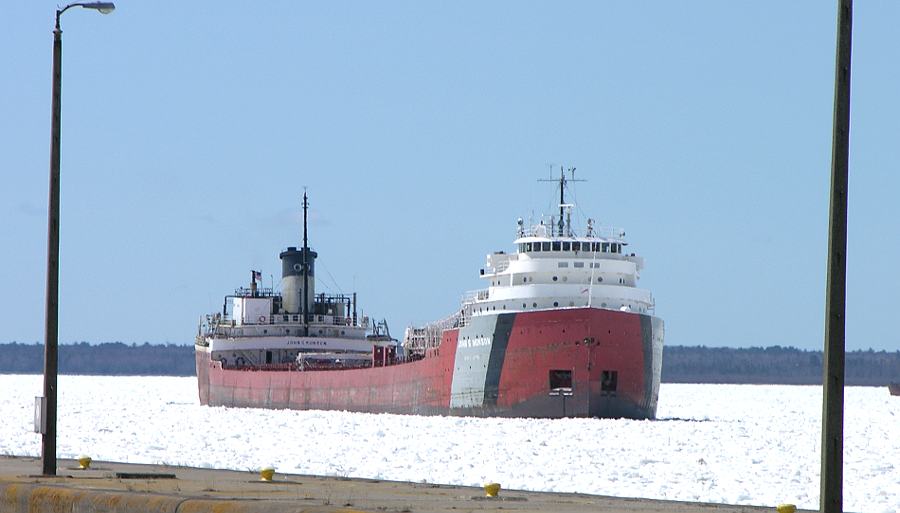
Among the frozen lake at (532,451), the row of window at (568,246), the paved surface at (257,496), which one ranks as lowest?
the frozen lake at (532,451)

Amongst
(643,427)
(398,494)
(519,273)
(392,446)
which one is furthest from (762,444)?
(398,494)

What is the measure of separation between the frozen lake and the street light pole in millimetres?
6162

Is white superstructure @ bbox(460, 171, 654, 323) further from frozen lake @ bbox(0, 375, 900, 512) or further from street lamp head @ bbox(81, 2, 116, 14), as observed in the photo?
street lamp head @ bbox(81, 2, 116, 14)

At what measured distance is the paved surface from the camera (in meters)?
15.0

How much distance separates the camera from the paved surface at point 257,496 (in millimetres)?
14953

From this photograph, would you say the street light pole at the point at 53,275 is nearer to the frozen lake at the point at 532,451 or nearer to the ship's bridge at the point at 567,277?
the frozen lake at the point at 532,451

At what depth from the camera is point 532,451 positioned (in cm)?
3209

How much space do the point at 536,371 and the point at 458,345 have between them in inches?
151

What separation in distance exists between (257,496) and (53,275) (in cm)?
480

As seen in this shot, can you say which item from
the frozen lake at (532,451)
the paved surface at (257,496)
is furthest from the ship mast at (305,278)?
the paved surface at (257,496)

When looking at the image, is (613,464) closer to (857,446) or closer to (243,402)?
(857,446)

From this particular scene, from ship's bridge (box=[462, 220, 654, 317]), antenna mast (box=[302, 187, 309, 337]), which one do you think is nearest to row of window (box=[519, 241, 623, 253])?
ship's bridge (box=[462, 220, 654, 317])

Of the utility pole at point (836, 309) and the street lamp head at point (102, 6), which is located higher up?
the street lamp head at point (102, 6)

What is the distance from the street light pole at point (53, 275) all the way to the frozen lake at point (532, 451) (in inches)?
243
